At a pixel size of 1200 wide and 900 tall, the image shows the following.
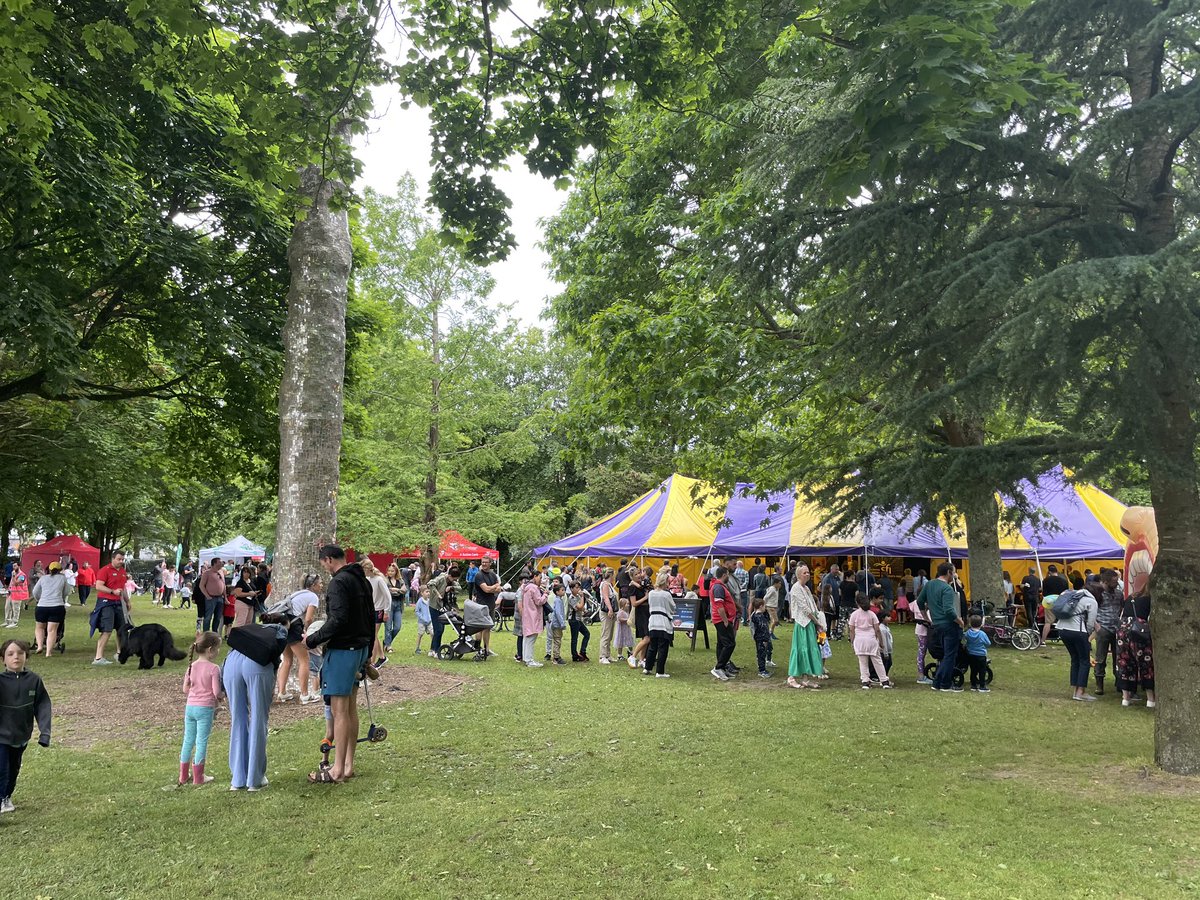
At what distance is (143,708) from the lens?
8.70m

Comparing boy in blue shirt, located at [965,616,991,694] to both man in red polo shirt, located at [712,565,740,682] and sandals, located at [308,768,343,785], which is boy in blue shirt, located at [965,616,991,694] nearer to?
man in red polo shirt, located at [712,565,740,682]

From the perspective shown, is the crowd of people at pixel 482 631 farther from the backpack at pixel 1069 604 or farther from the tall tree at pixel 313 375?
the tall tree at pixel 313 375

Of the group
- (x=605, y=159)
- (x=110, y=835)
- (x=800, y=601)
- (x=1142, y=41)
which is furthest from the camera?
(x=605, y=159)

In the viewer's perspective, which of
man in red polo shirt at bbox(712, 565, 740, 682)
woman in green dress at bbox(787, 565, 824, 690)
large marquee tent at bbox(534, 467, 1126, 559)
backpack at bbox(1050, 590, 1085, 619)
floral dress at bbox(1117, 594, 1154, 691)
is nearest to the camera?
floral dress at bbox(1117, 594, 1154, 691)

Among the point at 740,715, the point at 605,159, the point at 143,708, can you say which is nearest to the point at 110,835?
the point at 143,708

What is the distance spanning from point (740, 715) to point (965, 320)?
16.3 feet

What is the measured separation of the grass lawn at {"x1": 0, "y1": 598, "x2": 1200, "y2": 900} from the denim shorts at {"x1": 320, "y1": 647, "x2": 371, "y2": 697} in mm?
740

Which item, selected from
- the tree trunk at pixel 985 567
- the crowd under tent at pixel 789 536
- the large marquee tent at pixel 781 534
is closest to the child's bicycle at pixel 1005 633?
the tree trunk at pixel 985 567

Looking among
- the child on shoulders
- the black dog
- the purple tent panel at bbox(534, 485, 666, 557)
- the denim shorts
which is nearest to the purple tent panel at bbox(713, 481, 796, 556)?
the purple tent panel at bbox(534, 485, 666, 557)

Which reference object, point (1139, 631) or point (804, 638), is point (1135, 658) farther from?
point (804, 638)

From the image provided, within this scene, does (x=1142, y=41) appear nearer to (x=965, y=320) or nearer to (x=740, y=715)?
(x=965, y=320)

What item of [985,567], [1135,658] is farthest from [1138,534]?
[985,567]

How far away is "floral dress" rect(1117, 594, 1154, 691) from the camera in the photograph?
31.0 ft

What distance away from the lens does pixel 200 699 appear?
5668mm
